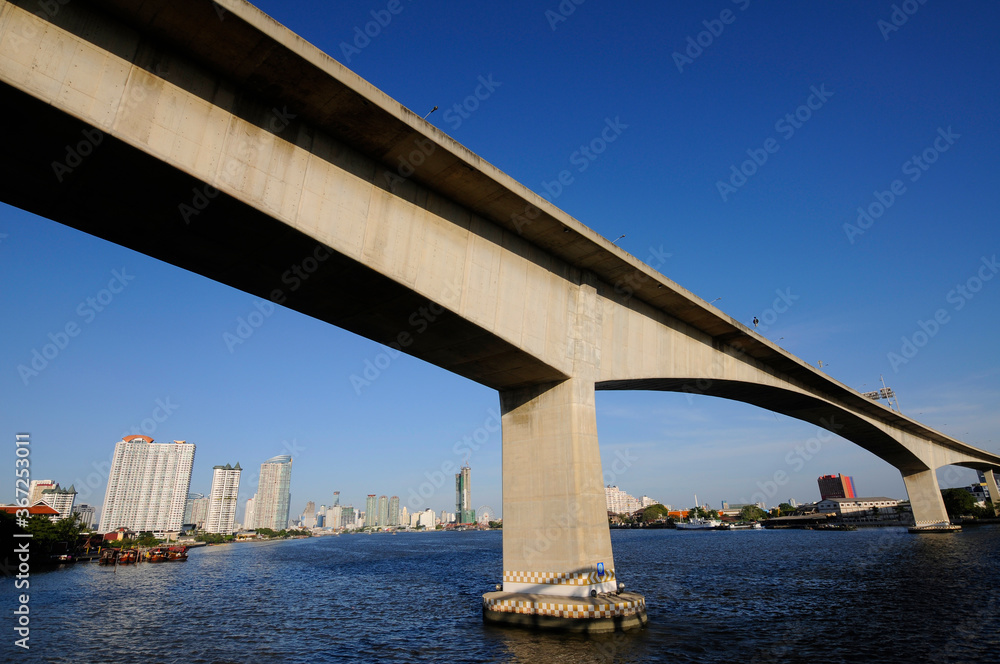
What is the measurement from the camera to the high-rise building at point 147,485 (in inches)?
5753

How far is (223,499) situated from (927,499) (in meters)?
207

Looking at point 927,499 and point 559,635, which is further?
point 927,499

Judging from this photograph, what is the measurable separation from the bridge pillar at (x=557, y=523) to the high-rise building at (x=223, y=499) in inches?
8008

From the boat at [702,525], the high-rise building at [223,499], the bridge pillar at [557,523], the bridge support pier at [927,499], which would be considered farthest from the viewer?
the high-rise building at [223,499]

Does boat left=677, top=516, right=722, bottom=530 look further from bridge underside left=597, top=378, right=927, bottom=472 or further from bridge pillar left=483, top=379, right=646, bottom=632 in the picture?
bridge pillar left=483, top=379, right=646, bottom=632

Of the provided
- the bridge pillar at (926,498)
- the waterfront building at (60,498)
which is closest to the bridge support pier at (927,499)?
the bridge pillar at (926,498)

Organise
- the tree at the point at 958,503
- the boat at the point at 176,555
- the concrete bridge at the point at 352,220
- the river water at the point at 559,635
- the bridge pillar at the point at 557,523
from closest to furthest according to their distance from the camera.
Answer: the concrete bridge at the point at 352,220 < the river water at the point at 559,635 < the bridge pillar at the point at 557,523 < the boat at the point at 176,555 < the tree at the point at 958,503

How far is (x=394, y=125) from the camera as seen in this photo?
12.1 metres

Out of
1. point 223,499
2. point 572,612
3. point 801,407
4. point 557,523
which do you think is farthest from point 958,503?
point 223,499

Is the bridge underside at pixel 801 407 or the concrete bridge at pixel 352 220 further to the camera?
the bridge underside at pixel 801 407

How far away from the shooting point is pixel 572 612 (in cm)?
1469

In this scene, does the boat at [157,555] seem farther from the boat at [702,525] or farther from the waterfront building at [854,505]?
the waterfront building at [854,505]

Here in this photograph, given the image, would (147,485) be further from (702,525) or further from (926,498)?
(926,498)

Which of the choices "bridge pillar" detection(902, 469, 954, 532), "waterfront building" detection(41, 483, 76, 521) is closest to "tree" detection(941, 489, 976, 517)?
"bridge pillar" detection(902, 469, 954, 532)
